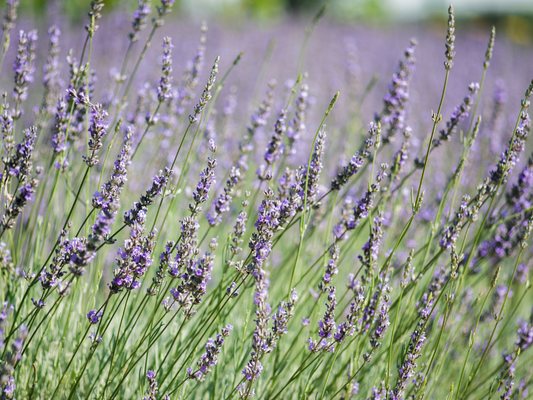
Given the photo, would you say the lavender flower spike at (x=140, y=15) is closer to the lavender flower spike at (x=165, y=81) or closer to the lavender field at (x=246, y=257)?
the lavender field at (x=246, y=257)

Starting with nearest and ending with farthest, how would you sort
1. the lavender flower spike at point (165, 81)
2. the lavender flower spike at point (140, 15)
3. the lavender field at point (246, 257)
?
the lavender field at point (246, 257) < the lavender flower spike at point (165, 81) < the lavender flower spike at point (140, 15)

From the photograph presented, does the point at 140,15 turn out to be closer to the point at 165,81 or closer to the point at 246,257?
the point at 165,81

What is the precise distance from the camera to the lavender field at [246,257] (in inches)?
60.2

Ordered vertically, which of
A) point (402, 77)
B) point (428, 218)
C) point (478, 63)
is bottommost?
point (428, 218)

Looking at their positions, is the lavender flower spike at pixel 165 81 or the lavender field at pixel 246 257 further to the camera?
the lavender flower spike at pixel 165 81

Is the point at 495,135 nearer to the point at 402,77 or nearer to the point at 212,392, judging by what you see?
the point at 402,77

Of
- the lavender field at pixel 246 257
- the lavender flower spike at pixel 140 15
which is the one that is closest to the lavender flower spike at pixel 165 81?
the lavender field at pixel 246 257

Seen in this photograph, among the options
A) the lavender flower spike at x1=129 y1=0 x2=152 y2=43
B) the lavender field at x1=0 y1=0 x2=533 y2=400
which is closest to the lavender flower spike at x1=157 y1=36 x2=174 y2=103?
the lavender field at x1=0 y1=0 x2=533 y2=400

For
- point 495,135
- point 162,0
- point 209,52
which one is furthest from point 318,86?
point 162,0

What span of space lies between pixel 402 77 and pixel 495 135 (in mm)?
1943

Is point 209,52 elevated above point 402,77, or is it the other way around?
point 209,52

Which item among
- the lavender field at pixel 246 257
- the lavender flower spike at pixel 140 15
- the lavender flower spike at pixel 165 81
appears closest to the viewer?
the lavender field at pixel 246 257

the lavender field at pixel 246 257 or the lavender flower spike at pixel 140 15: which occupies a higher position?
the lavender flower spike at pixel 140 15

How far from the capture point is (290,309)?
148cm
